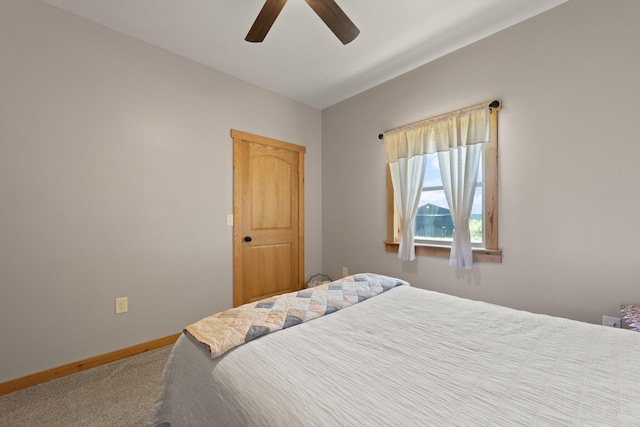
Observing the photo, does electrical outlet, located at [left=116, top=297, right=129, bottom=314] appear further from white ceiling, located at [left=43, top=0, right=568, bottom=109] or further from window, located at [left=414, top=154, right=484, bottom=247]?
window, located at [left=414, top=154, right=484, bottom=247]

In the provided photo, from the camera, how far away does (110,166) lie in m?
2.16

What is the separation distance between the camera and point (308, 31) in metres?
2.21

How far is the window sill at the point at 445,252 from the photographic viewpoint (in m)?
2.20

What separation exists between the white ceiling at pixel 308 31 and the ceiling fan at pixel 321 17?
0.28 m

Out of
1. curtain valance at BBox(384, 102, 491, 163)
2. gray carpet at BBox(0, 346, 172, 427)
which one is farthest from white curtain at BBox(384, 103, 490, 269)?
gray carpet at BBox(0, 346, 172, 427)

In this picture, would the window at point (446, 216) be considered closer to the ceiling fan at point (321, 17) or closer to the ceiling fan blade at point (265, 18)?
the ceiling fan at point (321, 17)

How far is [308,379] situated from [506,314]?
1.11m

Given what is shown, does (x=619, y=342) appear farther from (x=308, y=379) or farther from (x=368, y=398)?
(x=308, y=379)

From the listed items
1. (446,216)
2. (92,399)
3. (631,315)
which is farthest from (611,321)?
(92,399)

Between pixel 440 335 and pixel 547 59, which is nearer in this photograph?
pixel 440 335

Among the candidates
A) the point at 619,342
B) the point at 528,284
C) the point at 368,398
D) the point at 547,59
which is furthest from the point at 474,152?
the point at 368,398

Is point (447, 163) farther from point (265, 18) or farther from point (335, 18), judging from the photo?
point (265, 18)

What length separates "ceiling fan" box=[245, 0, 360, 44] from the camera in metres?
1.59

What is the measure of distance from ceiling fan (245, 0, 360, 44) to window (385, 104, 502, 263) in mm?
1375
